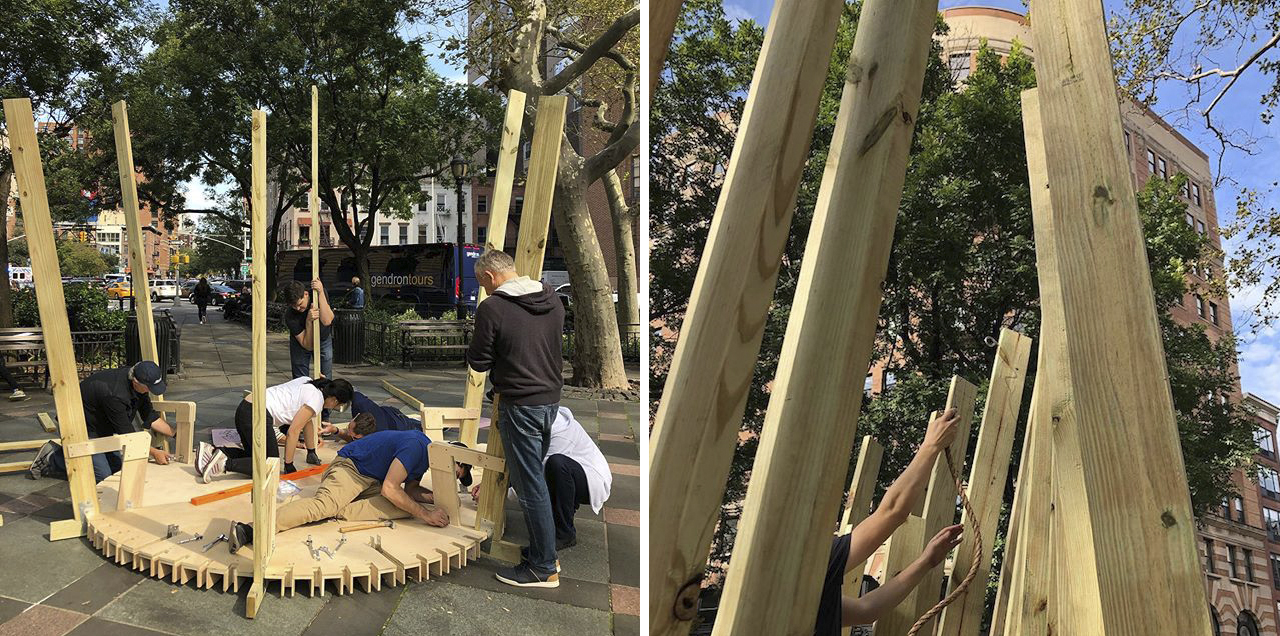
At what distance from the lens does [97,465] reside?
2162mm

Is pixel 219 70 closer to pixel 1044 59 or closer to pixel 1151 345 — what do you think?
pixel 1044 59

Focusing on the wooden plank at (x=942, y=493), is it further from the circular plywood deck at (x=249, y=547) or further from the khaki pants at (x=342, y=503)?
the khaki pants at (x=342, y=503)

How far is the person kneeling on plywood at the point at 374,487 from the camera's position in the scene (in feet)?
6.75

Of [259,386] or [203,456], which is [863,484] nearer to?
[259,386]

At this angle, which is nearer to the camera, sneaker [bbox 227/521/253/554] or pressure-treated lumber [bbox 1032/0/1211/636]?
pressure-treated lumber [bbox 1032/0/1211/636]

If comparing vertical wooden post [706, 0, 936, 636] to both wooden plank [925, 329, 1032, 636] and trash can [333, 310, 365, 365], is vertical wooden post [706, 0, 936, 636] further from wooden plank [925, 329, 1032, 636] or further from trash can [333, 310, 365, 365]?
trash can [333, 310, 365, 365]

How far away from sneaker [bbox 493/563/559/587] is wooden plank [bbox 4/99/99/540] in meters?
0.98

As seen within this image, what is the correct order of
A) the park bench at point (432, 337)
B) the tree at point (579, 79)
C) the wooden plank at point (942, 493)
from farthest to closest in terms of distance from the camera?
1. the park bench at point (432, 337)
2. the tree at point (579, 79)
3. the wooden plank at point (942, 493)

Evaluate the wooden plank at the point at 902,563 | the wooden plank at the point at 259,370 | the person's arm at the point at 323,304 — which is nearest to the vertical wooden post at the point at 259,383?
the wooden plank at the point at 259,370

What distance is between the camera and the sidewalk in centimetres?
142

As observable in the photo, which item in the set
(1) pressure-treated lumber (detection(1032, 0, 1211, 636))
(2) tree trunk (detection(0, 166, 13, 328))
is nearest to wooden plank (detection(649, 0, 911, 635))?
(1) pressure-treated lumber (detection(1032, 0, 1211, 636))

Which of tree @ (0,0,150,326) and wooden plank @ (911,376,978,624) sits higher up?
tree @ (0,0,150,326)

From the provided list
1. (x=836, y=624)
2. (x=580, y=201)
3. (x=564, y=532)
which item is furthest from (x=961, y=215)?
(x=836, y=624)

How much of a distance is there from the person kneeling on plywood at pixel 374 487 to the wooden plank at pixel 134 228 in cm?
60
